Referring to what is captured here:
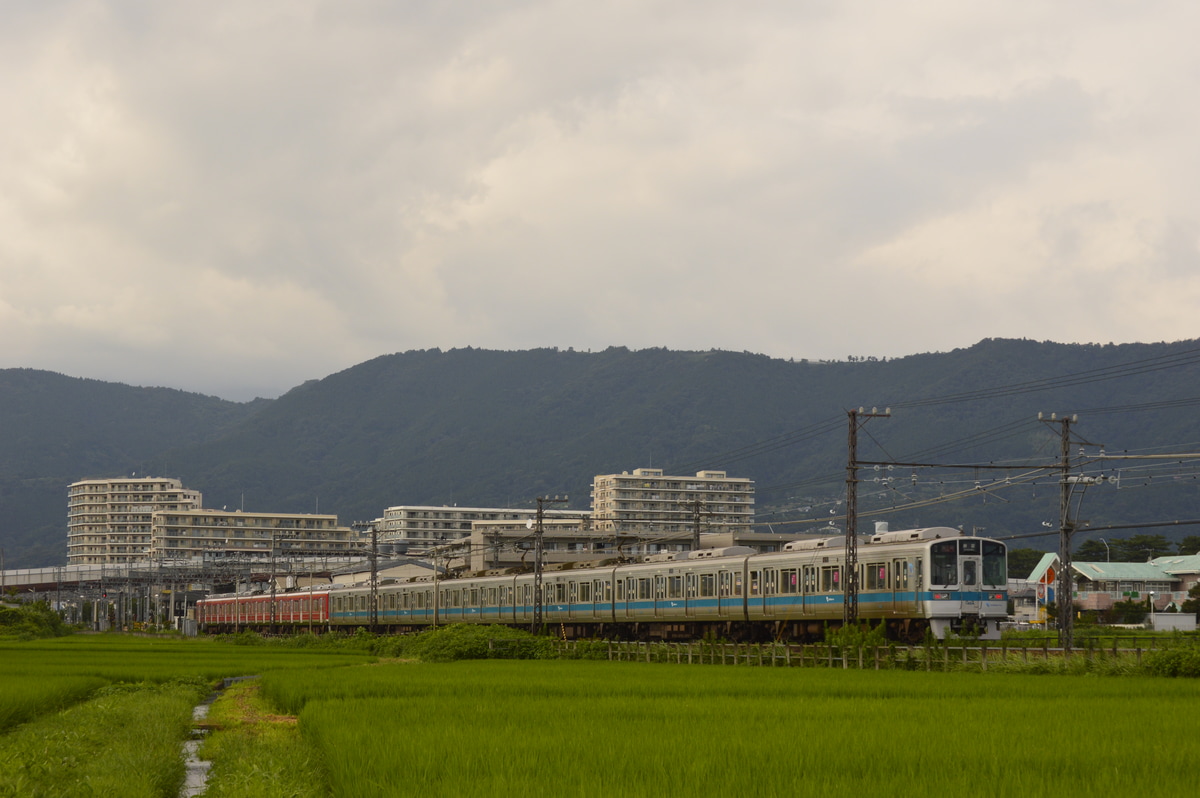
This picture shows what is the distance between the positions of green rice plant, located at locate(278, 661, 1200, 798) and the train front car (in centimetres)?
1125

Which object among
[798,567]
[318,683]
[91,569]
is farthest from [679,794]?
[91,569]

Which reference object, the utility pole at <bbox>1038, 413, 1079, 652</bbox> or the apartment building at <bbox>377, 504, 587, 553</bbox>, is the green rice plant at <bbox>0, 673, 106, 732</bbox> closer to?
the utility pole at <bbox>1038, 413, 1079, 652</bbox>

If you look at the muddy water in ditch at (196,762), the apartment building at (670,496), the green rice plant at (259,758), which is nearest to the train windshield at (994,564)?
the green rice plant at (259,758)

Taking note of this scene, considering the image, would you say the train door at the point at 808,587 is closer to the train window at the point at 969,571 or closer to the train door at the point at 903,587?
the train door at the point at 903,587

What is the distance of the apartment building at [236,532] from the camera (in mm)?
174000

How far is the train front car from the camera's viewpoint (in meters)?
36.0

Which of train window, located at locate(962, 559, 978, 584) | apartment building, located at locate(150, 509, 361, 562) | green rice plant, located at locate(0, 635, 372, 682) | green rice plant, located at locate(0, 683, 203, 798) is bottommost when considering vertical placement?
green rice plant, located at locate(0, 635, 372, 682)

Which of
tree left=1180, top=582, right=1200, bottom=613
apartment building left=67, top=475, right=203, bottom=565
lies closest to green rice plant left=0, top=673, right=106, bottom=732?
tree left=1180, top=582, right=1200, bottom=613

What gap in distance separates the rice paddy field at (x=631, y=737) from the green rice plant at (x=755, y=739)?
40mm

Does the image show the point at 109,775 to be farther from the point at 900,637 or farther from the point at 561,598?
the point at 561,598

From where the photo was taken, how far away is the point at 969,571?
3662cm

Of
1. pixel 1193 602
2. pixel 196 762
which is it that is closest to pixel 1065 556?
pixel 196 762

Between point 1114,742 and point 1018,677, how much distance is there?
48.0 feet

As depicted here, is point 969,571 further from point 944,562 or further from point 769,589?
point 769,589
